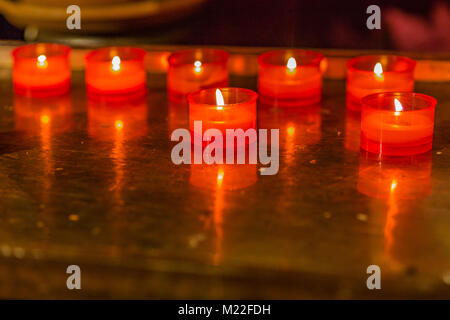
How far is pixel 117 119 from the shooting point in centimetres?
153

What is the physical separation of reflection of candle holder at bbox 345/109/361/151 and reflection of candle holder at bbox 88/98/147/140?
1.28 feet

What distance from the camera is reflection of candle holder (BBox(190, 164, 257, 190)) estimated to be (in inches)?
46.9

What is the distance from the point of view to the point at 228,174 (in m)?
1.23

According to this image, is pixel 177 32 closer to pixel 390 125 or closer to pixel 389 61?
pixel 389 61

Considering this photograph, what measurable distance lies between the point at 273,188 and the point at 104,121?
49 centimetres

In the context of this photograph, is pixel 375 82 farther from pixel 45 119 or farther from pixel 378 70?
pixel 45 119

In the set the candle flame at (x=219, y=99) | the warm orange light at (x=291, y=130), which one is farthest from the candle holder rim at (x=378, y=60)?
the candle flame at (x=219, y=99)

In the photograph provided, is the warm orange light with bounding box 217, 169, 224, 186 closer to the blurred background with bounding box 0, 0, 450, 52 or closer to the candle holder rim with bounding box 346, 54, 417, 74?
the candle holder rim with bounding box 346, 54, 417, 74

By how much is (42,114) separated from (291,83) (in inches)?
20.8

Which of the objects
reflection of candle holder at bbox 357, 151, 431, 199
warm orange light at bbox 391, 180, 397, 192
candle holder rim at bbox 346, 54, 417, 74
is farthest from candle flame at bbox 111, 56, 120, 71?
warm orange light at bbox 391, 180, 397, 192

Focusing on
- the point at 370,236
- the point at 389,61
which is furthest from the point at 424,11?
the point at 370,236

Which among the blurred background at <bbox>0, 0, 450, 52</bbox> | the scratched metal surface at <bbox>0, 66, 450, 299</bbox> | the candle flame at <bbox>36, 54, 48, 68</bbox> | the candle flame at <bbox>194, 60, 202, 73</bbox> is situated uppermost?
the blurred background at <bbox>0, 0, 450, 52</bbox>

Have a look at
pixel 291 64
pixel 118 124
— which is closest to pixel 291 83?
pixel 291 64

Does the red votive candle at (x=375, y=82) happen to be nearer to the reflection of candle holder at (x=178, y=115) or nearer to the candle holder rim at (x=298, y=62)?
the candle holder rim at (x=298, y=62)
